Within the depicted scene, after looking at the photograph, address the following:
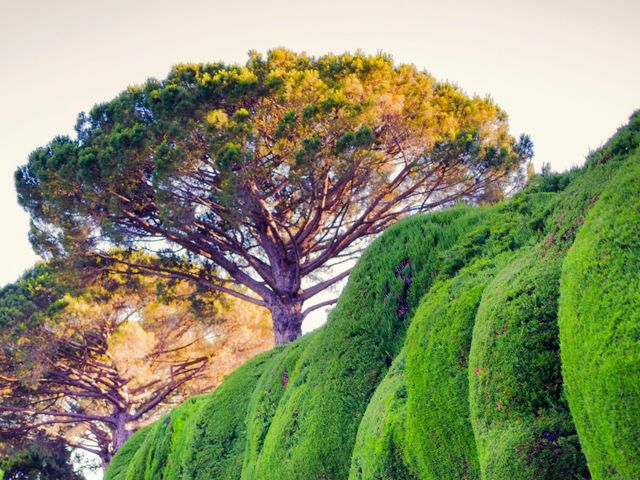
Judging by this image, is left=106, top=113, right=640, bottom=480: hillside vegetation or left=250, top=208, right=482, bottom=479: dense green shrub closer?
left=106, top=113, right=640, bottom=480: hillside vegetation

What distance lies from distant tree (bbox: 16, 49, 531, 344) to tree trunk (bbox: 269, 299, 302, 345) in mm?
32

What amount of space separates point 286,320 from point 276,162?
3.50m

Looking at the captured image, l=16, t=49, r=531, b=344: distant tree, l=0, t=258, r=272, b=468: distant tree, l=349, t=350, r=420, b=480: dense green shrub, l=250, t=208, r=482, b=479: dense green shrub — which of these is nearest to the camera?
l=349, t=350, r=420, b=480: dense green shrub

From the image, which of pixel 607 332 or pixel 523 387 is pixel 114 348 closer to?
pixel 523 387

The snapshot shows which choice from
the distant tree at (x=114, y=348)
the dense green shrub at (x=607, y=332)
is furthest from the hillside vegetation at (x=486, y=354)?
the distant tree at (x=114, y=348)

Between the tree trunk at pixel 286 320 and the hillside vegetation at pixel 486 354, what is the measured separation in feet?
24.9

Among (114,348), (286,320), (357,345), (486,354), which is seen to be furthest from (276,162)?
(486,354)

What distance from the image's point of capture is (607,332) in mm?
2197

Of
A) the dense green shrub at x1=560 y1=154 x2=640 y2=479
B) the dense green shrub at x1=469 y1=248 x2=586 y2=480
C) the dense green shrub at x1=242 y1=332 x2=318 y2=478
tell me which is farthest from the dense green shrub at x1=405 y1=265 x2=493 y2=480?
the dense green shrub at x1=242 y1=332 x2=318 y2=478

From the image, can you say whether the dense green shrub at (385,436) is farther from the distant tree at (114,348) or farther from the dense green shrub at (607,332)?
the distant tree at (114,348)

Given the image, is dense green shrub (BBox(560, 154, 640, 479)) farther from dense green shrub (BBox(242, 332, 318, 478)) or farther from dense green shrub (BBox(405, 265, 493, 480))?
dense green shrub (BBox(242, 332, 318, 478))

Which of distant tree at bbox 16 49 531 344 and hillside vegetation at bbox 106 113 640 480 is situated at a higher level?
distant tree at bbox 16 49 531 344

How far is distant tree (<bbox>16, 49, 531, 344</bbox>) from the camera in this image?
13.6 m

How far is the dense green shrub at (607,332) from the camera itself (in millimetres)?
2086
